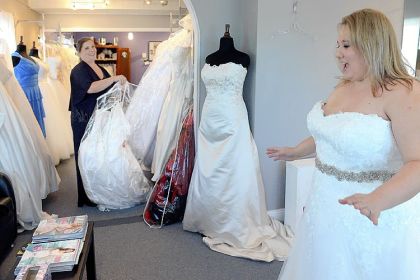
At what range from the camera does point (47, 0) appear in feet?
19.2

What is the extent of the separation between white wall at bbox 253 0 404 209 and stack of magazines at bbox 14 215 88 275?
1506 millimetres

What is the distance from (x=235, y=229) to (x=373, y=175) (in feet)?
4.79

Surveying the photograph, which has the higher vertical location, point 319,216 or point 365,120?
point 365,120

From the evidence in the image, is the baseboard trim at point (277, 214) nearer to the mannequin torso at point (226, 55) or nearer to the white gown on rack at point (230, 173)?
the white gown on rack at point (230, 173)

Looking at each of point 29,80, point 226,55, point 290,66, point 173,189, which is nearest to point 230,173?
point 173,189

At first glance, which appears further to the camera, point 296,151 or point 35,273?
point 296,151

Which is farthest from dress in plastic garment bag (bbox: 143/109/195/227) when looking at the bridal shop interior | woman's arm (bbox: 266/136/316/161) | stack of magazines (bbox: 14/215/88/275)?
woman's arm (bbox: 266/136/316/161)

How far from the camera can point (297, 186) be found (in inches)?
101

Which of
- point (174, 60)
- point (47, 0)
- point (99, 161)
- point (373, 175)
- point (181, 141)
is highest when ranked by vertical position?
point (47, 0)

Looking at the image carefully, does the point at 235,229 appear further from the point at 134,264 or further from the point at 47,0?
the point at 47,0

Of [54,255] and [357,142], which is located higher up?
[357,142]

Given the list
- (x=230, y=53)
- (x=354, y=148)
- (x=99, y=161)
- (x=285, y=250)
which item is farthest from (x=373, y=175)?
(x=99, y=161)

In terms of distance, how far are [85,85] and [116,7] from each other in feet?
12.6

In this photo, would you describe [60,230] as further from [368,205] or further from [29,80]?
[29,80]
